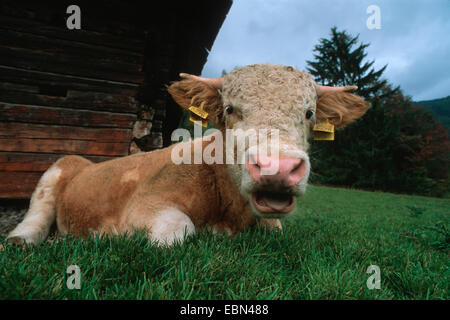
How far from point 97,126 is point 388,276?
511cm

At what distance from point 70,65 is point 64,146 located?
1633 mm

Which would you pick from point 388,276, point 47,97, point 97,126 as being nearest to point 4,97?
point 47,97

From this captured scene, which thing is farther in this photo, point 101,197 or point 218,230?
point 101,197

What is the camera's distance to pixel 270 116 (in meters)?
1.90

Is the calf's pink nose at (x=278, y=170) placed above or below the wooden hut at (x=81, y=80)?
below

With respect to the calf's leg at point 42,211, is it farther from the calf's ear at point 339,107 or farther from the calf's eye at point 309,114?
the calf's ear at point 339,107

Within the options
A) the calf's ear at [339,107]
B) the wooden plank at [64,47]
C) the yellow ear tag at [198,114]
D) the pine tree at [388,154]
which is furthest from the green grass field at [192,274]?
the pine tree at [388,154]

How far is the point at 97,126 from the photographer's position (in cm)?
479

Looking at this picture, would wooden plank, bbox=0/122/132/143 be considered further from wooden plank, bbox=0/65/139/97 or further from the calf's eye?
the calf's eye

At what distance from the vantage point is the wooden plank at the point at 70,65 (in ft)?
14.3

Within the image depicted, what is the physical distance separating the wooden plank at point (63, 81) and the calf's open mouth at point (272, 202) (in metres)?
4.41

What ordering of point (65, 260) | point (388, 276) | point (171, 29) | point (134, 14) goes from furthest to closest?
point (171, 29) < point (134, 14) < point (388, 276) < point (65, 260)
